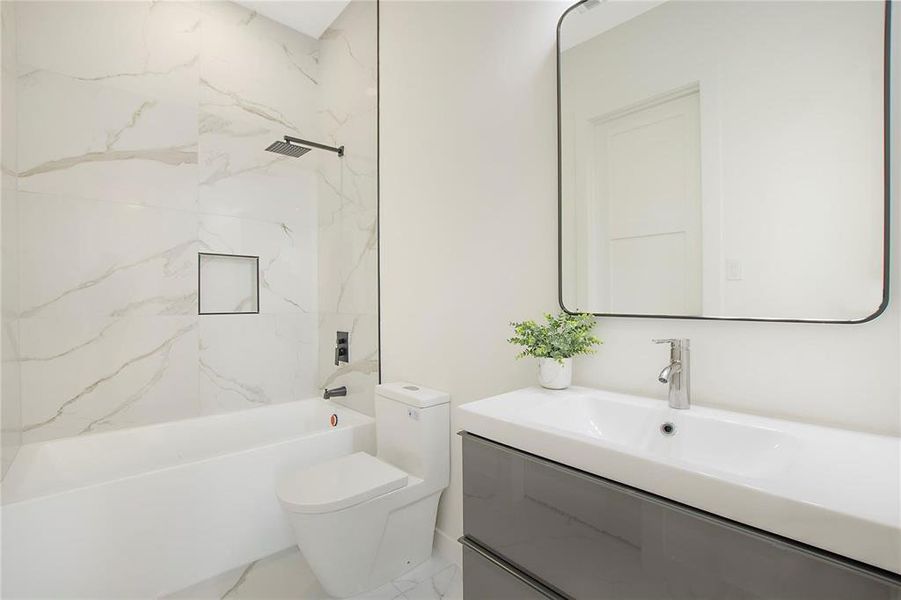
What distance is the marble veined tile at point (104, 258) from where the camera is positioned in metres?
1.98

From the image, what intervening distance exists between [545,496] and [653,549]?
228mm

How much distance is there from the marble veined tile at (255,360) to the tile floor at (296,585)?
100 centimetres

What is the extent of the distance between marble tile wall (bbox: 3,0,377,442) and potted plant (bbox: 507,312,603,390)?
1.25m

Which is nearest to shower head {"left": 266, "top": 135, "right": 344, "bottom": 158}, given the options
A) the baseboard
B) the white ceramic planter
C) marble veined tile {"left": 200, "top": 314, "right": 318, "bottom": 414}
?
marble veined tile {"left": 200, "top": 314, "right": 318, "bottom": 414}

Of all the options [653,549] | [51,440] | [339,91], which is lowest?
[51,440]

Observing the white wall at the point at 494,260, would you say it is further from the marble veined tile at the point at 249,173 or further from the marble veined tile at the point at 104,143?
the marble veined tile at the point at 104,143

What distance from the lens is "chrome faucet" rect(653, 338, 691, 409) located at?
1084 mm

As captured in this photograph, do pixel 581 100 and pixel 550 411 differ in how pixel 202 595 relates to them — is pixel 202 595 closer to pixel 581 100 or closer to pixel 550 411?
pixel 550 411

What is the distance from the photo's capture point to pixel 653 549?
2.46 feet

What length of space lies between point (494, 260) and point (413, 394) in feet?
2.23

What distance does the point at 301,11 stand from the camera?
2672mm

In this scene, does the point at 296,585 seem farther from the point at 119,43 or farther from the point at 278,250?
the point at 119,43

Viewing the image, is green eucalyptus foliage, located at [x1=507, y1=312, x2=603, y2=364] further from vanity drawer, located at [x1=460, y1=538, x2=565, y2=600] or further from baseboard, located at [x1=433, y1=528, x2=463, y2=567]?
baseboard, located at [x1=433, y1=528, x2=463, y2=567]

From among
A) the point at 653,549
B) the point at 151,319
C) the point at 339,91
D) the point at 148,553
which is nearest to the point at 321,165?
the point at 339,91
